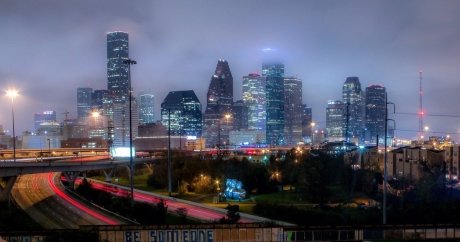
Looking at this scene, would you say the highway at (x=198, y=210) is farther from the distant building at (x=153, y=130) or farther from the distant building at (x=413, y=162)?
the distant building at (x=153, y=130)

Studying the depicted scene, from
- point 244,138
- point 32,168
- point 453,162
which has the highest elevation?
point 32,168

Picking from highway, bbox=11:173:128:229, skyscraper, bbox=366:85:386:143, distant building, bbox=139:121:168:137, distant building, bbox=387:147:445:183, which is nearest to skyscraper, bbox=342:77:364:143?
skyscraper, bbox=366:85:386:143

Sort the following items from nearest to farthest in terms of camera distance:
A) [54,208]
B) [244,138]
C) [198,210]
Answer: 1. [198,210]
2. [54,208]
3. [244,138]

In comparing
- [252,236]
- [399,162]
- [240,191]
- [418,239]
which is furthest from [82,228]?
[399,162]

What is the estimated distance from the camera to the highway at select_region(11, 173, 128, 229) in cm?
2975

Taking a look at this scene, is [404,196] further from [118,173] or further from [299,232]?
[118,173]

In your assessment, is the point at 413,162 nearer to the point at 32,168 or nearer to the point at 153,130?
the point at 32,168

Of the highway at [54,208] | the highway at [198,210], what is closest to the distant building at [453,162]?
the highway at [198,210]

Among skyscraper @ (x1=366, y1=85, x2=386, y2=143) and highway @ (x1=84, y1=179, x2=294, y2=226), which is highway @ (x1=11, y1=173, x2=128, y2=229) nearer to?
highway @ (x1=84, y1=179, x2=294, y2=226)

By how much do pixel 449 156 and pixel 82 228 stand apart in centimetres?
5039

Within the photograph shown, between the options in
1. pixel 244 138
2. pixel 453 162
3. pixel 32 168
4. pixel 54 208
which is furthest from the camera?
pixel 244 138

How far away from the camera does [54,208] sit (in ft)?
115

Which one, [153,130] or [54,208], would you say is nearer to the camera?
[54,208]

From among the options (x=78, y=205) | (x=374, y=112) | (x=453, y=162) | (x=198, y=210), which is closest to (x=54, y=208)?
(x=78, y=205)
